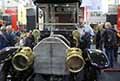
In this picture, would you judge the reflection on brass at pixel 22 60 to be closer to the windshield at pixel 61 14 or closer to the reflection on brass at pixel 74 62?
the reflection on brass at pixel 74 62

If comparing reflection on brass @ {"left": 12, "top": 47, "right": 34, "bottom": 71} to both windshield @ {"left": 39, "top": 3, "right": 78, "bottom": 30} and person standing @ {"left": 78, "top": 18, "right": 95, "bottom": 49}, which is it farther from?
windshield @ {"left": 39, "top": 3, "right": 78, "bottom": 30}

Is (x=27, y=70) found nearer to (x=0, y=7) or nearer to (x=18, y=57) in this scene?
(x=18, y=57)

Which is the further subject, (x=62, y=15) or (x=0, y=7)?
(x=0, y=7)

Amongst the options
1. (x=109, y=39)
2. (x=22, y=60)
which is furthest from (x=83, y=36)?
(x=22, y=60)

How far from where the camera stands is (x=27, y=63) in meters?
8.40

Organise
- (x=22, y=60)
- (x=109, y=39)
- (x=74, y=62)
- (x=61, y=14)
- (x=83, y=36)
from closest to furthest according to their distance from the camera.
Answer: (x=74, y=62)
(x=22, y=60)
(x=61, y=14)
(x=83, y=36)
(x=109, y=39)

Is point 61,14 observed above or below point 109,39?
above

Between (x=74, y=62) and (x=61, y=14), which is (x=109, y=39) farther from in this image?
(x=74, y=62)

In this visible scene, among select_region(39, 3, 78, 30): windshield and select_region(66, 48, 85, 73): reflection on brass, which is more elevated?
select_region(39, 3, 78, 30): windshield

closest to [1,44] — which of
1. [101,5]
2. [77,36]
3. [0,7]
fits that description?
[77,36]

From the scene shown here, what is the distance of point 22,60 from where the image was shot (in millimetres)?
8391

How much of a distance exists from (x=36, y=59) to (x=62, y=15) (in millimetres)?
3561

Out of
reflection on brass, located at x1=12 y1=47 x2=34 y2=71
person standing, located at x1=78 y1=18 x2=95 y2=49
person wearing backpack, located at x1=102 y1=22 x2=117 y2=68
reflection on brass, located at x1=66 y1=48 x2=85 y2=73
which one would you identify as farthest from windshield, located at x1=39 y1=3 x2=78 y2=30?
reflection on brass, located at x1=66 y1=48 x2=85 y2=73

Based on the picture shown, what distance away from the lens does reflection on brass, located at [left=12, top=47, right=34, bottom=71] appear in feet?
27.4
